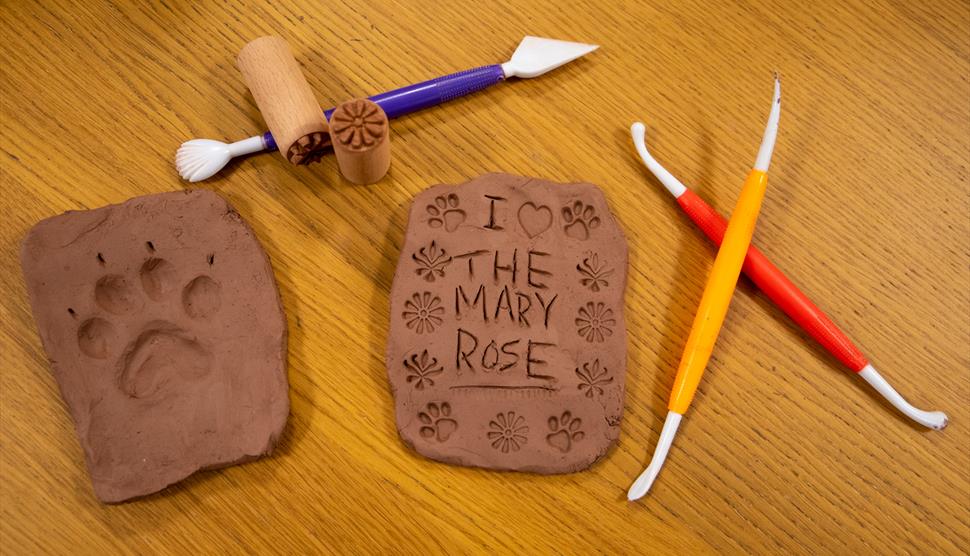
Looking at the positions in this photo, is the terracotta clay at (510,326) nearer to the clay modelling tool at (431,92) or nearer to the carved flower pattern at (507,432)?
the carved flower pattern at (507,432)

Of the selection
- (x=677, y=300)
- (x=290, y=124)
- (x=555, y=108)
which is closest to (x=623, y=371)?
(x=677, y=300)

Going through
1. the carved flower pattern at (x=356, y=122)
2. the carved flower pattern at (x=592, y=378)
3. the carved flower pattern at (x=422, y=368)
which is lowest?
the carved flower pattern at (x=422, y=368)

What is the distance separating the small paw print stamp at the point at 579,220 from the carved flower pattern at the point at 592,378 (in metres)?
0.14

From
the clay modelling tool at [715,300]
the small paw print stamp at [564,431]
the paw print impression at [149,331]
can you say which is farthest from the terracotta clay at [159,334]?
the clay modelling tool at [715,300]

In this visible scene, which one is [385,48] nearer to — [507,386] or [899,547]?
[507,386]

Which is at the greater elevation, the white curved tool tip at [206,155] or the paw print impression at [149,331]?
the white curved tool tip at [206,155]

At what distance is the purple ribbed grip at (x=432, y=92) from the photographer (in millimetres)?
880

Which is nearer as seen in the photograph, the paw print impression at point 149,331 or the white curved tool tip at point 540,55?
the paw print impression at point 149,331

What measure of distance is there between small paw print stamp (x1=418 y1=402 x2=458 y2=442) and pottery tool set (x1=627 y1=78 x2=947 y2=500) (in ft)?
0.64

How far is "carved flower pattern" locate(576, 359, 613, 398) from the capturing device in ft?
2.70

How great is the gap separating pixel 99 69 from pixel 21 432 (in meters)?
0.40

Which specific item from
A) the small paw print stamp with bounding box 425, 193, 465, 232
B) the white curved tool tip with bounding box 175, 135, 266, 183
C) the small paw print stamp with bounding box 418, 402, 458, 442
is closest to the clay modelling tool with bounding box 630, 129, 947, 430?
the small paw print stamp with bounding box 425, 193, 465, 232

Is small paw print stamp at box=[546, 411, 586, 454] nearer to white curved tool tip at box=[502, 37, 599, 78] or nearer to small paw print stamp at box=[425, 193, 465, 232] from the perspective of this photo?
small paw print stamp at box=[425, 193, 465, 232]

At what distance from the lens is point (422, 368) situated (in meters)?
0.82
